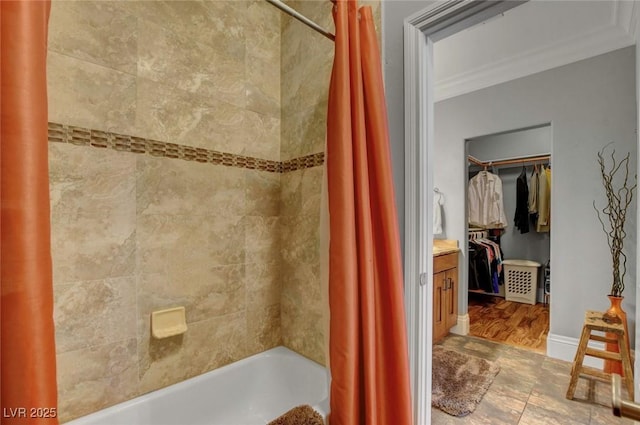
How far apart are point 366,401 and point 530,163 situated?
13.5 feet

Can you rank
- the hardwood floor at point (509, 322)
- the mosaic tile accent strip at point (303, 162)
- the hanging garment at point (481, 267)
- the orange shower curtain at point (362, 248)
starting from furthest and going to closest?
the hanging garment at point (481, 267)
the hardwood floor at point (509, 322)
the mosaic tile accent strip at point (303, 162)
the orange shower curtain at point (362, 248)

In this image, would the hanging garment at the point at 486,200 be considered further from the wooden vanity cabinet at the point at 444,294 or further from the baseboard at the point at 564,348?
the baseboard at the point at 564,348

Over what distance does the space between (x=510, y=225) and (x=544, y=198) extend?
621 mm

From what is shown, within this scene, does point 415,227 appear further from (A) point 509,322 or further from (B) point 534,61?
(A) point 509,322

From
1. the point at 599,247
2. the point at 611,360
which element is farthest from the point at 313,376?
the point at 599,247

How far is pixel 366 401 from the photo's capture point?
0.99m

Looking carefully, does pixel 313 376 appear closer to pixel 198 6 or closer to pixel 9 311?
pixel 9 311

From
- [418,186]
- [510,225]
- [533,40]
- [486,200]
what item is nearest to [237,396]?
[418,186]

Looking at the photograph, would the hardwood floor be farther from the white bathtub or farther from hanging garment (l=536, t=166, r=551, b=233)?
the white bathtub

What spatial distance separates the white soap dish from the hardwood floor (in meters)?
2.69

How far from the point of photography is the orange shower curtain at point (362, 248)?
979 millimetres

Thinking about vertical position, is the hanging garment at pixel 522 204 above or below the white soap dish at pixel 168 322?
above

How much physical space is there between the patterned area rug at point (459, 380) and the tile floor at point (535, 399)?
0.13 feet

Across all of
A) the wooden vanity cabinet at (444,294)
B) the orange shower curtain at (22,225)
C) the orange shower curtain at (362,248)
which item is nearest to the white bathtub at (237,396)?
the orange shower curtain at (362,248)
